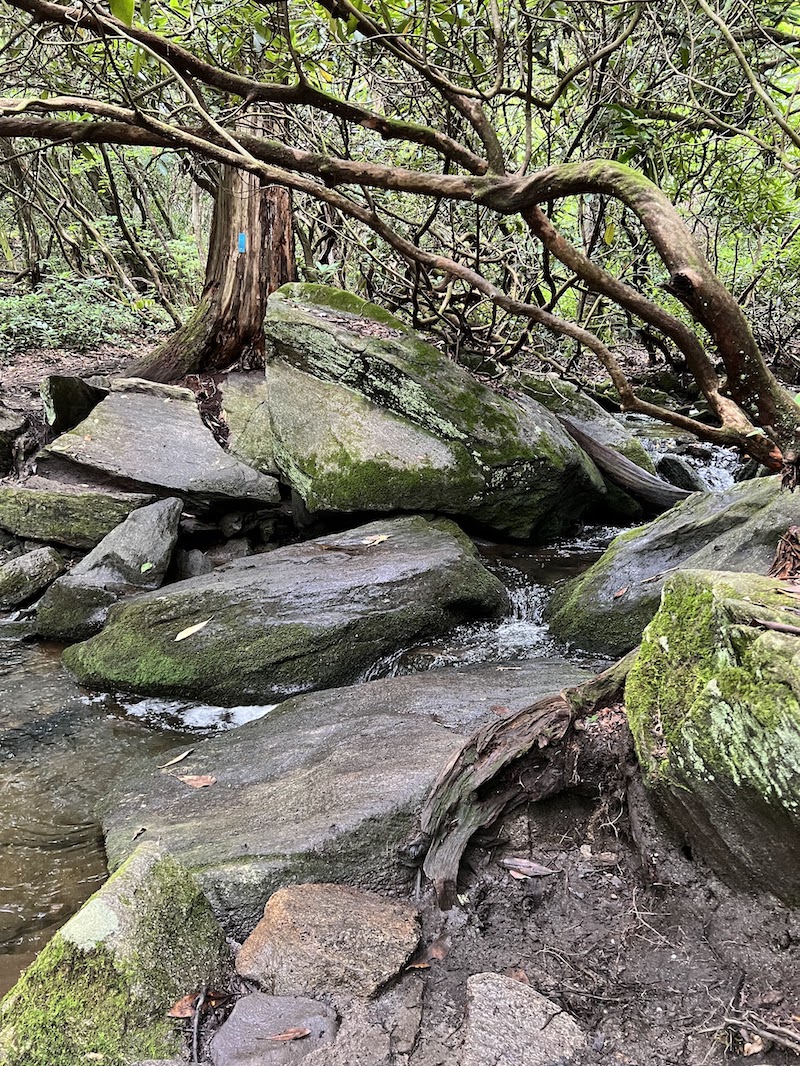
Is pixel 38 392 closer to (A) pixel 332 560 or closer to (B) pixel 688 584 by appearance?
(A) pixel 332 560

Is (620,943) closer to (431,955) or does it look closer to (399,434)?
(431,955)

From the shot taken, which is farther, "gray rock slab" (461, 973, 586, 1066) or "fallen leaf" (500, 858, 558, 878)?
"fallen leaf" (500, 858, 558, 878)

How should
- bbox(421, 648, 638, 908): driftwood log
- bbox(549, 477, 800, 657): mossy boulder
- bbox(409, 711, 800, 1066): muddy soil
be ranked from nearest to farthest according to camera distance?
bbox(409, 711, 800, 1066): muddy soil < bbox(421, 648, 638, 908): driftwood log < bbox(549, 477, 800, 657): mossy boulder

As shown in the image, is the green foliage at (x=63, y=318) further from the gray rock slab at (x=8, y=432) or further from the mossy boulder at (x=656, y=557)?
the mossy boulder at (x=656, y=557)

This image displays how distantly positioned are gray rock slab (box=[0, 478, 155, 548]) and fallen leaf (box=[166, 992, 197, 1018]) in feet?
16.8

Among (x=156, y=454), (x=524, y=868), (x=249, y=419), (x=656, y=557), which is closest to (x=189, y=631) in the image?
(x=156, y=454)

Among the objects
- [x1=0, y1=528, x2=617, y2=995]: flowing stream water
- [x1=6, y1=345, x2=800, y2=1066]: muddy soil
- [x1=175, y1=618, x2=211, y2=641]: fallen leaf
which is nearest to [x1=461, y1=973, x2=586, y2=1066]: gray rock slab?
[x1=6, y1=345, x2=800, y2=1066]: muddy soil

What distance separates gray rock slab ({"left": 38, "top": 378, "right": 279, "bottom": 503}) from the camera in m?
6.87

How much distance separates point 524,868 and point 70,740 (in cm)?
295

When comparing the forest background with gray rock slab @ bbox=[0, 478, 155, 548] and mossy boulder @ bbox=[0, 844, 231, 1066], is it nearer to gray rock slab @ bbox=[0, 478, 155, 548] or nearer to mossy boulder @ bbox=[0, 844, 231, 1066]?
gray rock slab @ bbox=[0, 478, 155, 548]

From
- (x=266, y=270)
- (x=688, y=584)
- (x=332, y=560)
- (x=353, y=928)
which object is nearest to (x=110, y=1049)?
(x=353, y=928)

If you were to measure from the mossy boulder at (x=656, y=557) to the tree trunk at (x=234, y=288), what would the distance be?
530cm

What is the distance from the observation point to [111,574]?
5.96m

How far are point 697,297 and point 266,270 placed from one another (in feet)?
23.1
